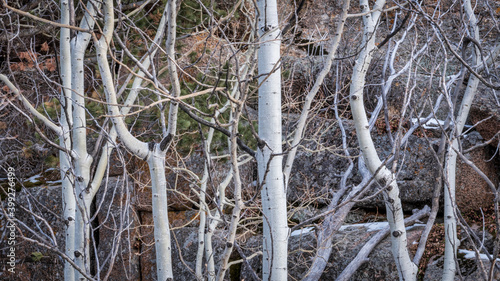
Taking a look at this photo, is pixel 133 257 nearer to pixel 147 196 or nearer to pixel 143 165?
pixel 147 196

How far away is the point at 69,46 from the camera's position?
3.98 metres

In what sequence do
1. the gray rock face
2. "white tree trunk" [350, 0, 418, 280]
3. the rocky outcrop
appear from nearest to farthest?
1. "white tree trunk" [350, 0, 418, 280]
2. the gray rock face
3. the rocky outcrop

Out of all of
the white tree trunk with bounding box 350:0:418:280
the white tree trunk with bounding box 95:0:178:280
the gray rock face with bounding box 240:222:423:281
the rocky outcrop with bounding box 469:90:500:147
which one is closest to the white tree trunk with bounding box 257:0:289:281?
the white tree trunk with bounding box 95:0:178:280

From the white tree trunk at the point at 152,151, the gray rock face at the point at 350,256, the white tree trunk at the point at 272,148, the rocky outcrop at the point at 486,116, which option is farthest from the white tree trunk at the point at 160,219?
the rocky outcrop at the point at 486,116

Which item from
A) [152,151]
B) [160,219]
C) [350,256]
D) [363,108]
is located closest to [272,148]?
[152,151]

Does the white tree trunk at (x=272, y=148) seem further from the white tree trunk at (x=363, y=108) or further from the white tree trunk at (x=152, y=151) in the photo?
the white tree trunk at (x=363, y=108)

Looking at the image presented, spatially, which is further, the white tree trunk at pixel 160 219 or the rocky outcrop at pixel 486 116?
the rocky outcrop at pixel 486 116

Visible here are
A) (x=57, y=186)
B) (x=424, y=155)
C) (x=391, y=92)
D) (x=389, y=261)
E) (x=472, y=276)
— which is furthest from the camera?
(x=391, y=92)

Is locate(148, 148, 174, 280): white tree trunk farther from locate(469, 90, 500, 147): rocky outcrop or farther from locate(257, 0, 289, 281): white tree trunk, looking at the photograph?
locate(469, 90, 500, 147): rocky outcrop

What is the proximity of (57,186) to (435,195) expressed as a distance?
6.07 metres

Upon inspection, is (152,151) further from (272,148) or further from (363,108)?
(363,108)

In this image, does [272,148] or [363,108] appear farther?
[363,108]

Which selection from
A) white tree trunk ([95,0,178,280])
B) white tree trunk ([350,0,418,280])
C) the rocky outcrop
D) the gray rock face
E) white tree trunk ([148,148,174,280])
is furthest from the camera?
the rocky outcrop

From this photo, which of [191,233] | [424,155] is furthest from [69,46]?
[424,155]
